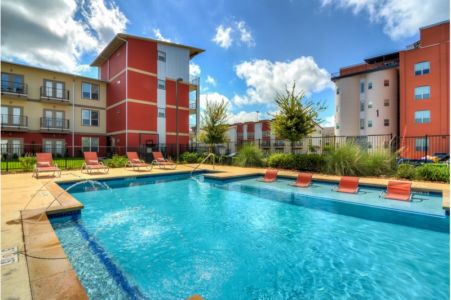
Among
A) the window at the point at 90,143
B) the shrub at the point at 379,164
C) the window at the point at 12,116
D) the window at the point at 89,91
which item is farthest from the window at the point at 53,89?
the shrub at the point at 379,164

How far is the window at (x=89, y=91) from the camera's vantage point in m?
23.5

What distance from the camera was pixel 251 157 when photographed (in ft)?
49.4

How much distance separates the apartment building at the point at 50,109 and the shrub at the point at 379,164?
24.1 metres

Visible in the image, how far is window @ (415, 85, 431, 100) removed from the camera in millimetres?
24766

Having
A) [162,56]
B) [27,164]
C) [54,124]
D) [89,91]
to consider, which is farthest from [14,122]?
[162,56]

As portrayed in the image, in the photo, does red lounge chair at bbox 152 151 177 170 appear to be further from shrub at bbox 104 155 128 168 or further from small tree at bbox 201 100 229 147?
small tree at bbox 201 100 229 147

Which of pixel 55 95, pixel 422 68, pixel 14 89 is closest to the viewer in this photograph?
pixel 14 89

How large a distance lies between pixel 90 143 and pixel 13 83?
798 cm

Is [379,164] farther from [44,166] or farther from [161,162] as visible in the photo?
[44,166]

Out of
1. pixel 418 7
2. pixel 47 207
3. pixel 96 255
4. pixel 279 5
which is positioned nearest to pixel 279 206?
pixel 96 255

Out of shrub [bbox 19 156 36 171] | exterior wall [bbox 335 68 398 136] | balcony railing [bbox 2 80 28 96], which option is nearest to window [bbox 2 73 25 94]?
balcony railing [bbox 2 80 28 96]

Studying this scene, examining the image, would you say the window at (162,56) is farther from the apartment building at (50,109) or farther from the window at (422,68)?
the window at (422,68)

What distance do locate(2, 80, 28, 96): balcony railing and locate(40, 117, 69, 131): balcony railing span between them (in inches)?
108

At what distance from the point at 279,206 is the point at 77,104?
79.4 ft
